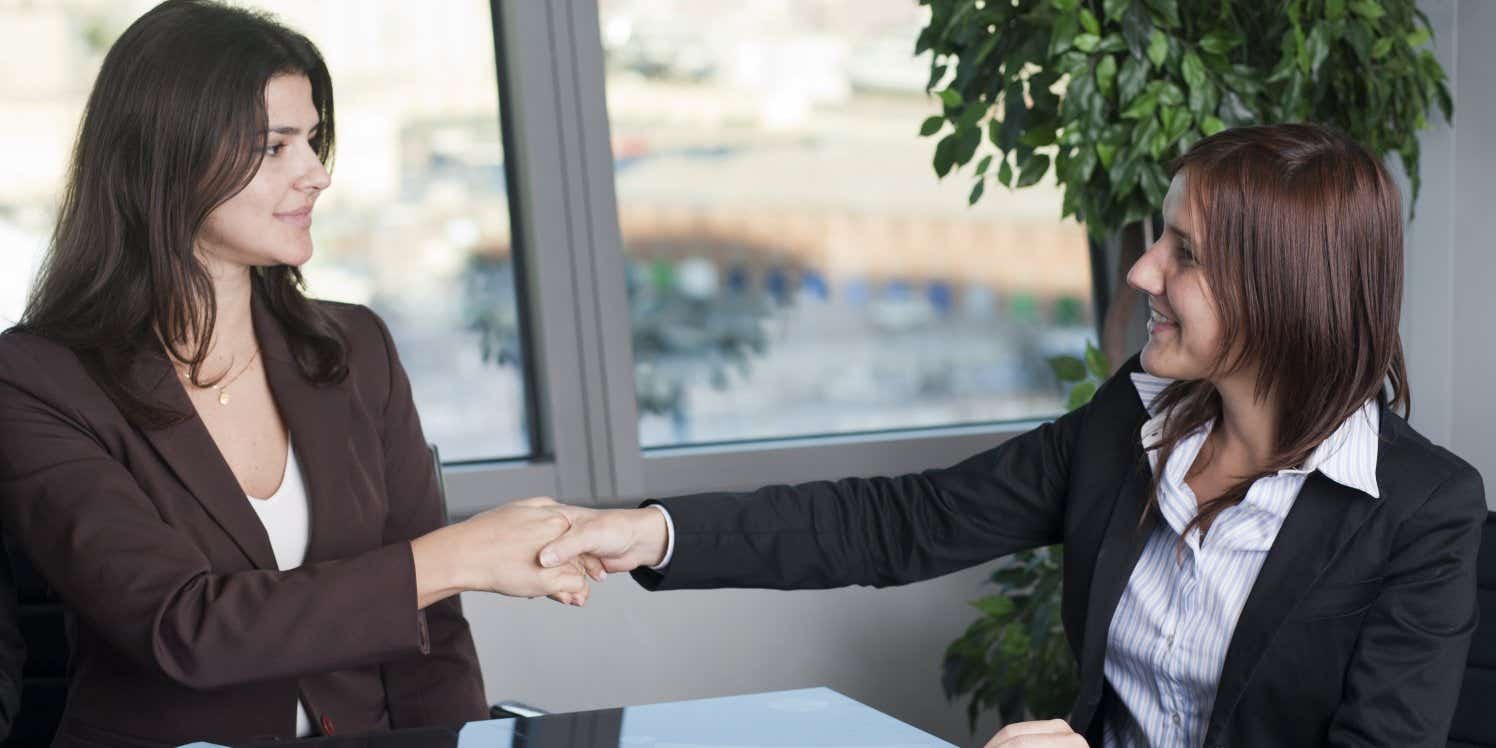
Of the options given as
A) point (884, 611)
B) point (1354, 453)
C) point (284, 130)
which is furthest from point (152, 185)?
point (884, 611)

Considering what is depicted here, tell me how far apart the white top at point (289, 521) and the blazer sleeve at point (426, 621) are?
0.46 ft

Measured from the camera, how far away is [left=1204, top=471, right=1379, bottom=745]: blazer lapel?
165cm

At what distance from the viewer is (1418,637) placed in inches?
63.4

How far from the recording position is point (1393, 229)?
1683mm

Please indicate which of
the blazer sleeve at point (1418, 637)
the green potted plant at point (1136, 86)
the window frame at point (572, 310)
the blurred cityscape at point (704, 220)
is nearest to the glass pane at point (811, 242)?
the blurred cityscape at point (704, 220)

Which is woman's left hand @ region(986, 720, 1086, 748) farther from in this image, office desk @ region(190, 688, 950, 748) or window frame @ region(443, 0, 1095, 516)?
window frame @ region(443, 0, 1095, 516)

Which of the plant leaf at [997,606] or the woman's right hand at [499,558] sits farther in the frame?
the plant leaf at [997,606]

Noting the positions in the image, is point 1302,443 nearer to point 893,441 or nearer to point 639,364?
point 893,441

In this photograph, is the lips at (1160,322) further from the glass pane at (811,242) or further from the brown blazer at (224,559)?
the glass pane at (811,242)

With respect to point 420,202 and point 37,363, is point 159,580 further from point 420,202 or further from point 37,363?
point 420,202

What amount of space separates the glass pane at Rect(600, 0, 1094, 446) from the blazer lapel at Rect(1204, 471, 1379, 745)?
6.30 ft

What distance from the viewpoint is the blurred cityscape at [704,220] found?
10.4 ft

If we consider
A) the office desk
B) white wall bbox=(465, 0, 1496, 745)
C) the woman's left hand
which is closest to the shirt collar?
the woman's left hand

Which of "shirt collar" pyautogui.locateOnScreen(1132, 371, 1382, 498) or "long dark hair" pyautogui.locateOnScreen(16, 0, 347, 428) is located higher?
"long dark hair" pyautogui.locateOnScreen(16, 0, 347, 428)
